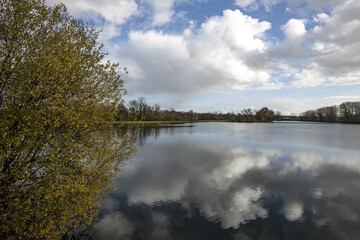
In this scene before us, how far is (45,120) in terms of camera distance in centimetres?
726

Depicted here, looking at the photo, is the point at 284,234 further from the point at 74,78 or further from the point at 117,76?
the point at 74,78

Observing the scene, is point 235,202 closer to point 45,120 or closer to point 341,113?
point 45,120

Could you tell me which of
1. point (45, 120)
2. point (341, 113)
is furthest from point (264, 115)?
point (45, 120)

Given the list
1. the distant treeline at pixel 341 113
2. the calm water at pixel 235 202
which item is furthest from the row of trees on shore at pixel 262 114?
the calm water at pixel 235 202

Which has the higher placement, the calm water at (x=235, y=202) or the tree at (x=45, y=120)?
the tree at (x=45, y=120)

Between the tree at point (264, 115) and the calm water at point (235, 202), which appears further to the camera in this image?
the tree at point (264, 115)

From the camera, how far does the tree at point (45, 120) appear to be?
276 inches

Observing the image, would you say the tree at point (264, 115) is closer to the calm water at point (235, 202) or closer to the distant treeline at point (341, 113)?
the distant treeline at point (341, 113)

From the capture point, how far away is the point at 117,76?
388 inches

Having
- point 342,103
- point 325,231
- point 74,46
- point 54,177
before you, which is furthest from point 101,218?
point 342,103

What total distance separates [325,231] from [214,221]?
5.58 meters

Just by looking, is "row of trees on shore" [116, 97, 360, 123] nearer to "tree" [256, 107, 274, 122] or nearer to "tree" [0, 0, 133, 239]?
"tree" [256, 107, 274, 122]

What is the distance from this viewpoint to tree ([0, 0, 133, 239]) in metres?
7.01

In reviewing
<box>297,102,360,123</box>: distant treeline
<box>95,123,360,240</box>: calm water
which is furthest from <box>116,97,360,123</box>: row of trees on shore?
<box>95,123,360,240</box>: calm water
